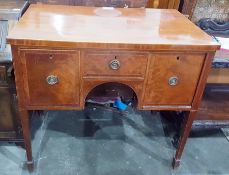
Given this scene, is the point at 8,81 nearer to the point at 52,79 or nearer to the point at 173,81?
the point at 52,79

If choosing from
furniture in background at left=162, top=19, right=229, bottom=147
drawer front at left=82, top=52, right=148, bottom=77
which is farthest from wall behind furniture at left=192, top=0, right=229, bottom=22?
drawer front at left=82, top=52, right=148, bottom=77

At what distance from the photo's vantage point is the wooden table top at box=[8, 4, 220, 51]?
0.96 metres

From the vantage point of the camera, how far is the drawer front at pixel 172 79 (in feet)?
3.47

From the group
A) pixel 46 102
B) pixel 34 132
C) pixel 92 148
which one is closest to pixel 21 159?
pixel 34 132

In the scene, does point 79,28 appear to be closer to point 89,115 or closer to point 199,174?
point 89,115

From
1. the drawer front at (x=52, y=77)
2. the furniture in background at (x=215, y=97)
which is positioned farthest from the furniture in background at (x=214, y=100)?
the drawer front at (x=52, y=77)

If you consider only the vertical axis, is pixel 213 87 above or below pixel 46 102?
below

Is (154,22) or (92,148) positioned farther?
(92,148)

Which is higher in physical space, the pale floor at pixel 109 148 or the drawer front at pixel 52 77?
the drawer front at pixel 52 77

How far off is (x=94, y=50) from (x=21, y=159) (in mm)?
806

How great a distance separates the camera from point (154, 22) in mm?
1210

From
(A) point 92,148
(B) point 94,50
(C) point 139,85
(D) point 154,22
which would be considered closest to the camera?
(B) point 94,50

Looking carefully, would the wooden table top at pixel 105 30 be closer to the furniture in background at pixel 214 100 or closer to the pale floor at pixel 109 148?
the furniture in background at pixel 214 100

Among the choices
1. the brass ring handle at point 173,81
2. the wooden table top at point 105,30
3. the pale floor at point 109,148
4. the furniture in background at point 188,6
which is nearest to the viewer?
the wooden table top at point 105,30
